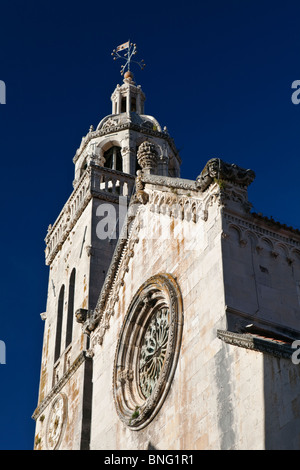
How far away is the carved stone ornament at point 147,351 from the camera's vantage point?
20.5m

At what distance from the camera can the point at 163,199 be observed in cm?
2458

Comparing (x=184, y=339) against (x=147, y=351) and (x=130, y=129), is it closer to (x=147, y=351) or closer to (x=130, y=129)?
(x=147, y=351)

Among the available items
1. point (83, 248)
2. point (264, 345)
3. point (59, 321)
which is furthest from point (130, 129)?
point (264, 345)

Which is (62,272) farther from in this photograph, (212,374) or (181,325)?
(212,374)

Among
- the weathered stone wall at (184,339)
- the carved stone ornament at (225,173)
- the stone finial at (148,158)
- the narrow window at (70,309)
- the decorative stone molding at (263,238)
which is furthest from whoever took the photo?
the narrow window at (70,309)

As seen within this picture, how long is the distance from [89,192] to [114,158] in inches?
186

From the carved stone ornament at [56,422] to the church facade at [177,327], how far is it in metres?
0.05

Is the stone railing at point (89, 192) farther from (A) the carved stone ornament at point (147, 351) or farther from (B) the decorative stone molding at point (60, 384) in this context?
(A) the carved stone ornament at point (147, 351)

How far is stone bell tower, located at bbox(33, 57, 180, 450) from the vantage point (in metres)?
27.1

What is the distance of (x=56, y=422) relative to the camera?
2789cm

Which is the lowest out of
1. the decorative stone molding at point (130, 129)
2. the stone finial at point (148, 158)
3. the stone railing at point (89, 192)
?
the stone finial at point (148, 158)

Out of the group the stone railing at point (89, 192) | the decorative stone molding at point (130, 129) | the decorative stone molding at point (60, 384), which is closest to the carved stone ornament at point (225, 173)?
the decorative stone molding at point (60, 384)

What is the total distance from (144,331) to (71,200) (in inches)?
511
